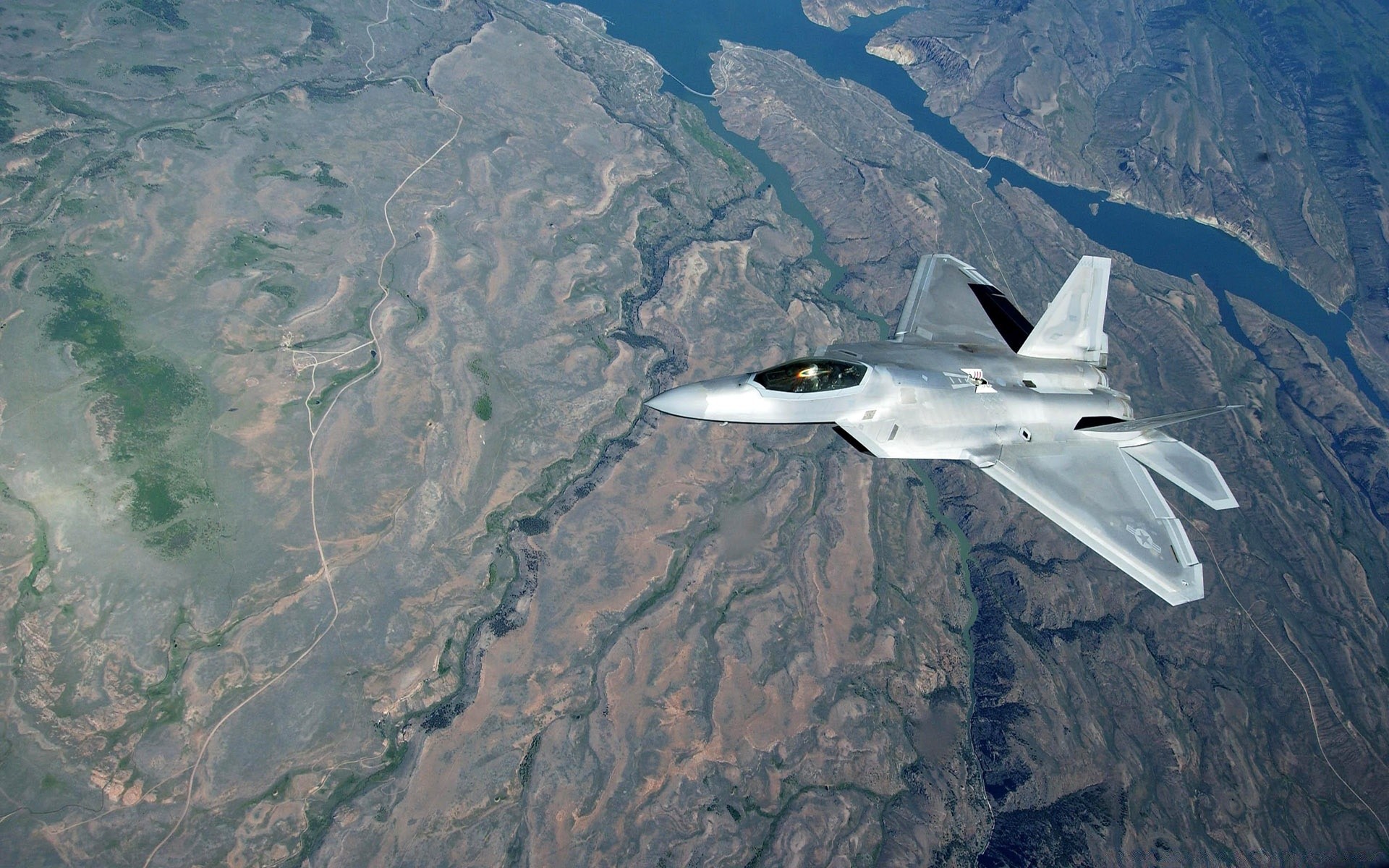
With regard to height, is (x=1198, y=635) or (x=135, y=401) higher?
(x=135, y=401)

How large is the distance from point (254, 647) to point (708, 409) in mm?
39486

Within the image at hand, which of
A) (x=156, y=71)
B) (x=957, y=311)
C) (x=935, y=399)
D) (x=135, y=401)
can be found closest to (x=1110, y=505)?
(x=935, y=399)

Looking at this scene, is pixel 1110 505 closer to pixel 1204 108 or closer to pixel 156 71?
pixel 156 71

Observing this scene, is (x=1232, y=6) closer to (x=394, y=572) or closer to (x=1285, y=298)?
(x=1285, y=298)

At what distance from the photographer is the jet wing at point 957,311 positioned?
2917 cm

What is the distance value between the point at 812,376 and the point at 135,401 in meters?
54.6

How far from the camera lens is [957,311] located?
1187 inches

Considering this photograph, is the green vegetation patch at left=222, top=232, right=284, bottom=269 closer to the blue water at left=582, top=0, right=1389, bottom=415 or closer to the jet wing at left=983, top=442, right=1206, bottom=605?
the blue water at left=582, top=0, right=1389, bottom=415

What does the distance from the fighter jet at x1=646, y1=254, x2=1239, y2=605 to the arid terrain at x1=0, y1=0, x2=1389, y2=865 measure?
25.8 m

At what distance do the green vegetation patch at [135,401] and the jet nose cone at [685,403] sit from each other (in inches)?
1683

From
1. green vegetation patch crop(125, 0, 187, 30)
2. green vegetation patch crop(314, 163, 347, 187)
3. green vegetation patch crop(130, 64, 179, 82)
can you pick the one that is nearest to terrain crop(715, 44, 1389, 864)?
green vegetation patch crop(314, 163, 347, 187)

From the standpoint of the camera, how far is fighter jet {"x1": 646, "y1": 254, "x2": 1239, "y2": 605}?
2181 centimetres

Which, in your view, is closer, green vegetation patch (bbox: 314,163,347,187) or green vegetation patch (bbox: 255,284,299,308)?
green vegetation patch (bbox: 255,284,299,308)

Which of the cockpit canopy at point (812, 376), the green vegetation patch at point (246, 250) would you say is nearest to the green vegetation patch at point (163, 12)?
the green vegetation patch at point (246, 250)
